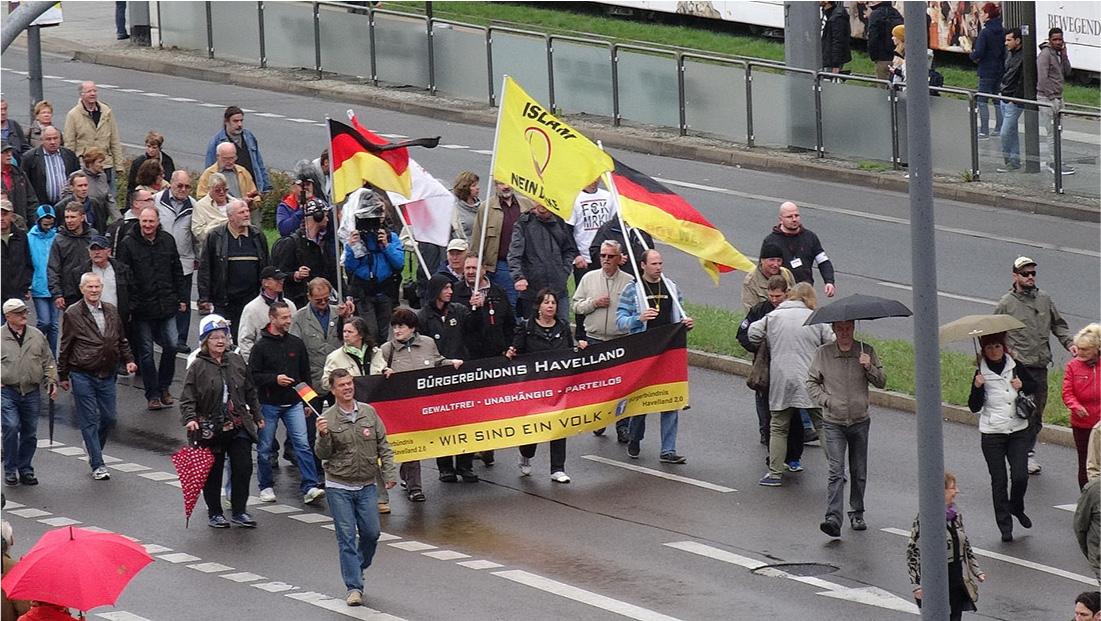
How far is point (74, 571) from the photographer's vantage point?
10.3 metres

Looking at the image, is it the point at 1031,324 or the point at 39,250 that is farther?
the point at 39,250

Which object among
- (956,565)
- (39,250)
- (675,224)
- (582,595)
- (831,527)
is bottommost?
(582,595)

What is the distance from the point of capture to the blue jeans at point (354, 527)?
46.0 feet

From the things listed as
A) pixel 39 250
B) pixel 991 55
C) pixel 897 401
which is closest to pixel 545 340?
pixel 897 401

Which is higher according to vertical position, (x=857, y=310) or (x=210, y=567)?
(x=857, y=310)

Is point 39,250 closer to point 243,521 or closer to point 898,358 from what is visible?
point 243,521

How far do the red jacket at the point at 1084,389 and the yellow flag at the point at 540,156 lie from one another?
4231 mm

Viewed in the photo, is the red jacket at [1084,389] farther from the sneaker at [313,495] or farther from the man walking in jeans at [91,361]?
the man walking in jeans at [91,361]

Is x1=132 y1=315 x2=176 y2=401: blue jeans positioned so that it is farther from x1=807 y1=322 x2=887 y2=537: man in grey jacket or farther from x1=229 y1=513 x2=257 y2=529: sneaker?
x1=807 y1=322 x2=887 y2=537: man in grey jacket

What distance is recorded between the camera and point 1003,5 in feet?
97.5

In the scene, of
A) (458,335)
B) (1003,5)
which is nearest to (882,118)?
(1003,5)

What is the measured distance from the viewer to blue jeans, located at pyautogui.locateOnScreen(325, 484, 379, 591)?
14.0 m

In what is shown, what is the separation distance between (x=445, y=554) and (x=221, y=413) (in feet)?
6.80

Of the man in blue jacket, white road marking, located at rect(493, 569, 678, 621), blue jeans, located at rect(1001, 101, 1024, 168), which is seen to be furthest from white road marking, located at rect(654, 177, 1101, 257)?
white road marking, located at rect(493, 569, 678, 621)
